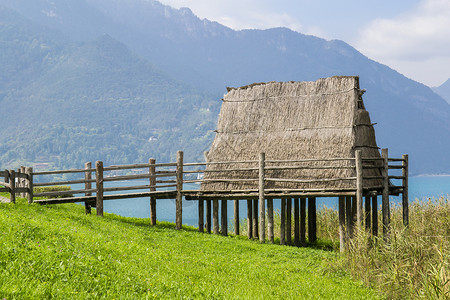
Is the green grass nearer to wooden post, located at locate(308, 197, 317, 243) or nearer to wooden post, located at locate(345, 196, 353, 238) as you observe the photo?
wooden post, located at locate(345, 196, 353, 238)

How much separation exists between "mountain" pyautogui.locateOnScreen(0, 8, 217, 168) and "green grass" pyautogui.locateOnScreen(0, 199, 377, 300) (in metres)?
132

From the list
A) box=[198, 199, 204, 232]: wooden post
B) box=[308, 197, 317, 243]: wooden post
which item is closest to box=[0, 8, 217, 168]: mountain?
box=[198, 199, 204, 232]: wooden post

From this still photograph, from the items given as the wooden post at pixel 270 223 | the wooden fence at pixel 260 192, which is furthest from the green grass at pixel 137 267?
the wooden post at pixel 270 223

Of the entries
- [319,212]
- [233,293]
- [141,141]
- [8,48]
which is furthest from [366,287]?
[8,48]

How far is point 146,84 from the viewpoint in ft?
643

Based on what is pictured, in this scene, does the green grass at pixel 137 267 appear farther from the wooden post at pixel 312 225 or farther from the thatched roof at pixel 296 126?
the wooden post at pixel 312 225

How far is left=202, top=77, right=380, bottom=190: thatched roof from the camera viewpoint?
1741 cm

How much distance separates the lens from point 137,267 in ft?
32.7

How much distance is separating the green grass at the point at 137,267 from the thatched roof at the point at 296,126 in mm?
3935

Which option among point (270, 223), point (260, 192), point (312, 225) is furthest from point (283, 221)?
point (312, 225)

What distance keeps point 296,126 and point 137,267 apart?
403 inches

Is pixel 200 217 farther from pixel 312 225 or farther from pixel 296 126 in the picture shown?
pixel 296 126

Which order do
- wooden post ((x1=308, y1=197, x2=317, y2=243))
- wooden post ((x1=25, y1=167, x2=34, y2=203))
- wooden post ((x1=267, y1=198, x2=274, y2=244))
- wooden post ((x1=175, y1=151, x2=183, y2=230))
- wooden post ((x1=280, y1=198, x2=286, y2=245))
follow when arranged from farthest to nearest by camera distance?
1. wooden post ((x1=308, y1=197, x2=317, y2=243))
2. wooden post ((x1=280, y1=198, x2=286, y2=245))
3. wooden post ((x1=175, y1=151, x2=183, y2=230))
4. wooden post ((x1=267, y1=198, x2=274, y2=244))
5. wooden post ((x1=25, y1=167, x2=34, y2=203))

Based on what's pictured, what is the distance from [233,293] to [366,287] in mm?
3460
